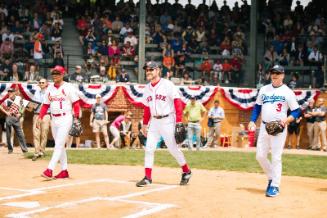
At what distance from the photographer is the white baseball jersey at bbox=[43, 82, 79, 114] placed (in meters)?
10.5

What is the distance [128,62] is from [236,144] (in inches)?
230

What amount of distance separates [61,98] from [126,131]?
10.9 metres

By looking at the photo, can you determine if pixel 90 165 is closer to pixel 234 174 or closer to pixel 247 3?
pixel 234 174

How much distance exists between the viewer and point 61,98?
1049cm

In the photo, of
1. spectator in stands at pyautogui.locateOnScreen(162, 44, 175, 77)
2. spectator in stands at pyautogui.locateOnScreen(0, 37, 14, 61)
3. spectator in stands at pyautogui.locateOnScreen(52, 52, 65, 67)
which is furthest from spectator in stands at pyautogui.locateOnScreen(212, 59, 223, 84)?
spectator in stands at pyautogui.locateOnScreen(0, 37, 14, 61)

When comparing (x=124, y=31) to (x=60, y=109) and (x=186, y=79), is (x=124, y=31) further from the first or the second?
(x=60, y=109)

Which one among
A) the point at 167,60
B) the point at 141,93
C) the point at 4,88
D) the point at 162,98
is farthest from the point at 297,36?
the point at 162,98

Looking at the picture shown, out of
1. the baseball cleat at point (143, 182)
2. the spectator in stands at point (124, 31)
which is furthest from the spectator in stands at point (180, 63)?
the baseball cleat at point (143, 182)

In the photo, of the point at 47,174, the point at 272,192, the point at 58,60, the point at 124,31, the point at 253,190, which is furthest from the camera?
the point at 124,31

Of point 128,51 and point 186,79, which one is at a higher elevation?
point 128,51

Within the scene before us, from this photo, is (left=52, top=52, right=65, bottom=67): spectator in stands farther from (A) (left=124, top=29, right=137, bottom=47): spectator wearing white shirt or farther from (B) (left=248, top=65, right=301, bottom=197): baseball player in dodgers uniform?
(B) (left=248, top=65, right=301, bottom=197): baseball player in dodgers uniform

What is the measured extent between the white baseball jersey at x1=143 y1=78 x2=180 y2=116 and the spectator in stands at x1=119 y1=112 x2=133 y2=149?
11681mm

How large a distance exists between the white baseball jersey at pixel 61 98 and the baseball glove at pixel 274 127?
3.86 metres

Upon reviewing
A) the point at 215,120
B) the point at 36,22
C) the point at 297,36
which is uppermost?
the point at 36,22
